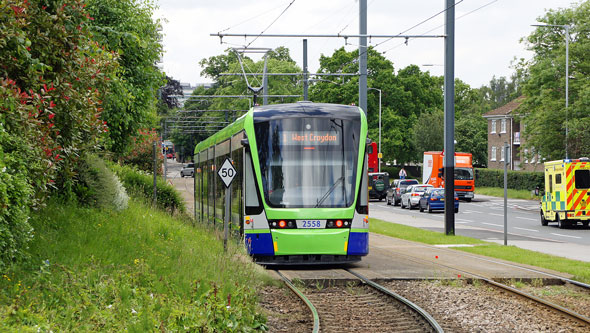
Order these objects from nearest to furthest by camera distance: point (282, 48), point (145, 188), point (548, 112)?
point (145, 188), point (548, 112), point (282, 48)

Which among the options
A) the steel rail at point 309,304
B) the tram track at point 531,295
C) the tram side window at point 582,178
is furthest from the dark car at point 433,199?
the steel rail at point 309,304

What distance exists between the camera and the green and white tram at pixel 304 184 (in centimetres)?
1485

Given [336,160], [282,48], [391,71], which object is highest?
[282,48]

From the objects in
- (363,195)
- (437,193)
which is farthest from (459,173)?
(363,195)

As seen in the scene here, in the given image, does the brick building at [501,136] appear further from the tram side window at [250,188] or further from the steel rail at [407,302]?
the steel rail at [407,302]

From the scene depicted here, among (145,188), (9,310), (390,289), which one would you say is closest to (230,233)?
(390,289)

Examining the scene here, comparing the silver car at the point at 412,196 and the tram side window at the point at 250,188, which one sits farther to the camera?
the silver car at the point at 412,196

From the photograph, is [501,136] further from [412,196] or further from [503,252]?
[503,252]

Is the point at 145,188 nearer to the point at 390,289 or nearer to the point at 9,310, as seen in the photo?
the point at 390,289

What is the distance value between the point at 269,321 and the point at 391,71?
72.6 m

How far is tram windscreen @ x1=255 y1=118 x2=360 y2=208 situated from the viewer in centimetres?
1503

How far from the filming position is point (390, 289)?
12820 millimetres

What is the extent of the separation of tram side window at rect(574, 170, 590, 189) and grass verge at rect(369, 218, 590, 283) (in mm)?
8138

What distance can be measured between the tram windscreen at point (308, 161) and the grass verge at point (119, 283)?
1.54 metres
